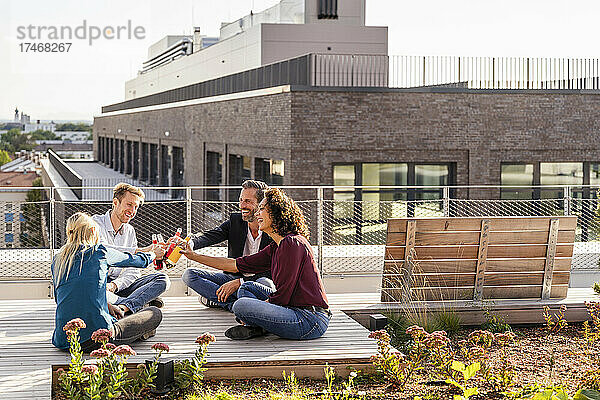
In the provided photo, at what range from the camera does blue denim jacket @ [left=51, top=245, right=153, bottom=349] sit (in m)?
5.99

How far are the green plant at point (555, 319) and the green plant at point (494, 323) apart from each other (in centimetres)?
38

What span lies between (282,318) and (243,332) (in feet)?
1.27

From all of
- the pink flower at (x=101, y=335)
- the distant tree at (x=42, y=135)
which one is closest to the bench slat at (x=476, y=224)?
the pink flower at (x=101, y=335)

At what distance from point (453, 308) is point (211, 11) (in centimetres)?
3909

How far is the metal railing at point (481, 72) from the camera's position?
752 inches

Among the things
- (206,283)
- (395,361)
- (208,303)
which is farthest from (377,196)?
(395,361)

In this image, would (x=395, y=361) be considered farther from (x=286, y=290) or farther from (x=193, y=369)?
(x=193, y=369)

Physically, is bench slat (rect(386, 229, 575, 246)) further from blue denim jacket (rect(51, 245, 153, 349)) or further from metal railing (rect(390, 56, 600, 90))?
metal railing (rect(390, 56, 600, 90))

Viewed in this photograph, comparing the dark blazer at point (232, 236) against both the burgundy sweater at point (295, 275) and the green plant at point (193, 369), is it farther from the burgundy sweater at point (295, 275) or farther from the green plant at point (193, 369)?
the green plant at point (193, 369)

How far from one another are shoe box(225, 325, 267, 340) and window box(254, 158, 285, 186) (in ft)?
39.0

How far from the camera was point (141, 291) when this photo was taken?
7.29 m

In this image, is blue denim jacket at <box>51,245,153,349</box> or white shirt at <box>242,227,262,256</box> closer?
blue denim jacket at <box>51,245,153,349</box>

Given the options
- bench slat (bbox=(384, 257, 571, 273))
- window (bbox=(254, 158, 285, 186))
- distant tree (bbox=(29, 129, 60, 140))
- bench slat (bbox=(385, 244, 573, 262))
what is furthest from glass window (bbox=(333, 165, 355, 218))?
distant tree (bbox=(29, 129, 60, 140))

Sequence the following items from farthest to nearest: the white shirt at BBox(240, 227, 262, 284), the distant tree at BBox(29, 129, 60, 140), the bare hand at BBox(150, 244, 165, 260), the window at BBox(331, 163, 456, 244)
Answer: the distant tree at BBox(29, 129, 60, 140) < the window at BBox(331, 163, 456, 244) < the white shirt at BBox(240, 227, 262, 284) < the bare hand at BBox(150, 244, 165, 260)
